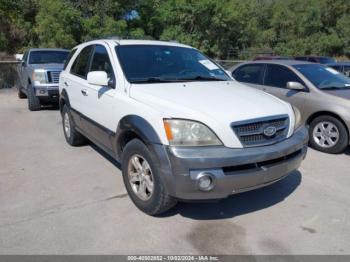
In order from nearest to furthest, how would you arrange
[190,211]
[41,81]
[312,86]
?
[190,211] < [312,86] < [41,81]

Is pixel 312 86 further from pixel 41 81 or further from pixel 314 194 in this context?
pixel 41 81

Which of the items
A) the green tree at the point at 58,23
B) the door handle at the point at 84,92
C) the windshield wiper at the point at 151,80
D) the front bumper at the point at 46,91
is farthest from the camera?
the green tree at the point at 58,23

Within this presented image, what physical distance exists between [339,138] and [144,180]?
12.5 feet

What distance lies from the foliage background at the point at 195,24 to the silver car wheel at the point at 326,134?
18869mm

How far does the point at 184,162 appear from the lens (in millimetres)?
3104

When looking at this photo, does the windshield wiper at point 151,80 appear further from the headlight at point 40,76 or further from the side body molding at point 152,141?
the headlight at point 40,76

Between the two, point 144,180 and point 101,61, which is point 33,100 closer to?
point 101,61

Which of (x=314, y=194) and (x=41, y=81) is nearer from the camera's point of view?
(x=314, y=194)

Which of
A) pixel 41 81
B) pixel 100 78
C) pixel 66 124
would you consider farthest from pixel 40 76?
pixel 100 78

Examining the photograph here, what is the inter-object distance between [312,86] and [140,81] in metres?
3.74

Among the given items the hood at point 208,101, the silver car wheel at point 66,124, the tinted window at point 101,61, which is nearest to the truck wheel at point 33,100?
the silver car wheel at point 66,124

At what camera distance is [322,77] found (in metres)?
6.70

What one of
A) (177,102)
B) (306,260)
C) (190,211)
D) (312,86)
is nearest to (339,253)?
(306,260)

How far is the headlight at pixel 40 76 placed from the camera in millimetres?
9148
